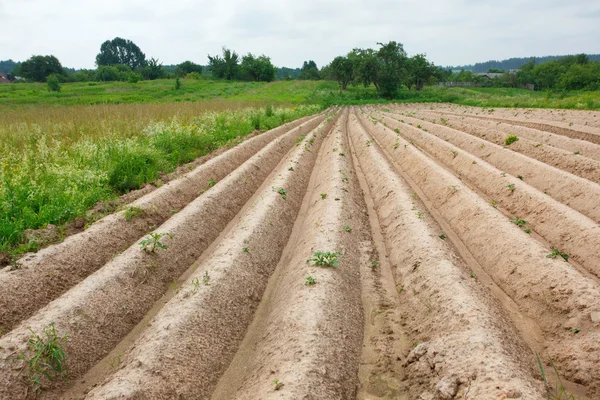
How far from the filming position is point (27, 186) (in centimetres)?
831

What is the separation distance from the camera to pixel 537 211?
28.7 feet

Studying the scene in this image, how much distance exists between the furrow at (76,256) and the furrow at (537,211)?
7.37 metres

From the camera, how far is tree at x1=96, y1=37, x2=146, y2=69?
13390 cm

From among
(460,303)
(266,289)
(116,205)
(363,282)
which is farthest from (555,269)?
(116,205)

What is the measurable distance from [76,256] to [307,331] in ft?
13.6

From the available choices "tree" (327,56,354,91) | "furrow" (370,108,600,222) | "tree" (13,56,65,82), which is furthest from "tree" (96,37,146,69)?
"furrow" (370,108,600,222)

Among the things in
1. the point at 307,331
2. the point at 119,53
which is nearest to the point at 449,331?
the point at 307,331

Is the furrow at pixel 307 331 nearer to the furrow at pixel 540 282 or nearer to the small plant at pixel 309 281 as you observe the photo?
the small plant at pixel 309 281

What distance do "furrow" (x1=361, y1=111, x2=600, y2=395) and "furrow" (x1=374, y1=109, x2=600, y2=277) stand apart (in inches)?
26.1

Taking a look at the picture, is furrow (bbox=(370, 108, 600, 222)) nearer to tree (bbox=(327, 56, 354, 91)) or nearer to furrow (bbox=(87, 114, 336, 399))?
furrow (bbox=(87, 114, 336, 399))

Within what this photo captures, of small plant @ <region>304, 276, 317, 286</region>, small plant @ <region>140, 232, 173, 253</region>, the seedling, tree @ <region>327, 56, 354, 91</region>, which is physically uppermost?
tree @ <region>327, 56, 354, 91</region>

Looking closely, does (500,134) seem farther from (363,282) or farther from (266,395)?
(266,395)

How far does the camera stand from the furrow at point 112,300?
14.1 feet

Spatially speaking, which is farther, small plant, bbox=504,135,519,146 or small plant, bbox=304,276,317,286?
small plant, bbox=504,135,519,146
